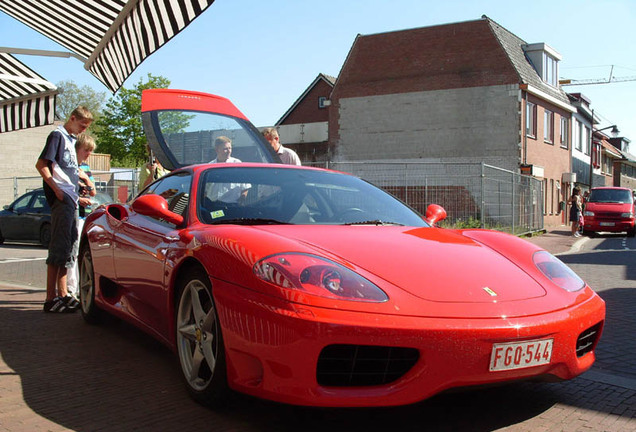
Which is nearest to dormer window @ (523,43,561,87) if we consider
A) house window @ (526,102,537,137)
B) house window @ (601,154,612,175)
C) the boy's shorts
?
house window @ (526,102,537,137)

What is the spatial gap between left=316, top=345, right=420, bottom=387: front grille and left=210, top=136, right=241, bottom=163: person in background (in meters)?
3.97

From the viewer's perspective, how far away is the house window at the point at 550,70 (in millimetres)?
32969

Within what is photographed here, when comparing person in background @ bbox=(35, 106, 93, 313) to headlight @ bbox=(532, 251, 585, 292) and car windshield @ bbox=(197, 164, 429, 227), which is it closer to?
car windshield @ bbox=(197, 164, 429, 227)

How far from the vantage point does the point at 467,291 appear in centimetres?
299

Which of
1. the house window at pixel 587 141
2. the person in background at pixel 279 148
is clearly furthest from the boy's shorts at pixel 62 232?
the house window at pixel 587 141

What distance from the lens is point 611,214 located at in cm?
2448

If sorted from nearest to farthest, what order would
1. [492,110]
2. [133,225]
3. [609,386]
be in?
[609,386] < [133,225] < [492,110]

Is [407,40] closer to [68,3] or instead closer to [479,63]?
[479,63]

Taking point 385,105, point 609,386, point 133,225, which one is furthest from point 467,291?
point 385,105

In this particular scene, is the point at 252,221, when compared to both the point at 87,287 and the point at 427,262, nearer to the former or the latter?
the point at 427,262

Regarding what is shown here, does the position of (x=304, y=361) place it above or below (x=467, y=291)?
below

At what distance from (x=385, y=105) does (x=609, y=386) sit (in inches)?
1160

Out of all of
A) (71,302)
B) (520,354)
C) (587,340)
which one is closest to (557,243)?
(71,302)

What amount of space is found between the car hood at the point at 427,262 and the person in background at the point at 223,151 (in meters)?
2.98
